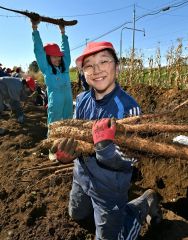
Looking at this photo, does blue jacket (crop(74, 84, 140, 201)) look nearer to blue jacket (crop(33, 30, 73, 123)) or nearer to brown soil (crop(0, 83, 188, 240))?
brown soil (crop(0, 83, 188, 240))

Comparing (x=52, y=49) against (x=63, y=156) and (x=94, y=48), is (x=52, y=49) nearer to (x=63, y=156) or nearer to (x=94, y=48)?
(x=94, y=48)

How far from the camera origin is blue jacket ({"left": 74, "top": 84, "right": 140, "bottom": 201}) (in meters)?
2.18

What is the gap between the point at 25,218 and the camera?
3.16 m

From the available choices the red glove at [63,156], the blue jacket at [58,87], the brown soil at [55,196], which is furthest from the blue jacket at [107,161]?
the blue jacket at [58,87]

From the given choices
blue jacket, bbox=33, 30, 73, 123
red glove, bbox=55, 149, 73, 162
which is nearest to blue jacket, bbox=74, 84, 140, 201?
red glove, bbox=55, 149, 73, 162

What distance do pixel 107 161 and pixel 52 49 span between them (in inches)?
113

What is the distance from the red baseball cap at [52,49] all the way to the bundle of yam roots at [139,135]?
7.61ft

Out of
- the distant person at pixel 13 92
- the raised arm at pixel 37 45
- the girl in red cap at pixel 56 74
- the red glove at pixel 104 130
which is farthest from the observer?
the distant person at pixel 13 92

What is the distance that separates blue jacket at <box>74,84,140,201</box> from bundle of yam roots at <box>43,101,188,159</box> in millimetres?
83

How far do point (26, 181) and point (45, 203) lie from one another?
0.64 metres

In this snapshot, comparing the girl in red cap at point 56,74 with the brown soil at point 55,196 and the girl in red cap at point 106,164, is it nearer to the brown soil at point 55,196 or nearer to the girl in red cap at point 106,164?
the brown soil at point 55,196

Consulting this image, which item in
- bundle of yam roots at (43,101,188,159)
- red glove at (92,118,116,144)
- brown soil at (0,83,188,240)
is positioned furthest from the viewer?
brown soil at (0,83,188,240)

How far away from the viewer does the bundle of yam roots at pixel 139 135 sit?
7.54 feet

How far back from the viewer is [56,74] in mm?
4691
